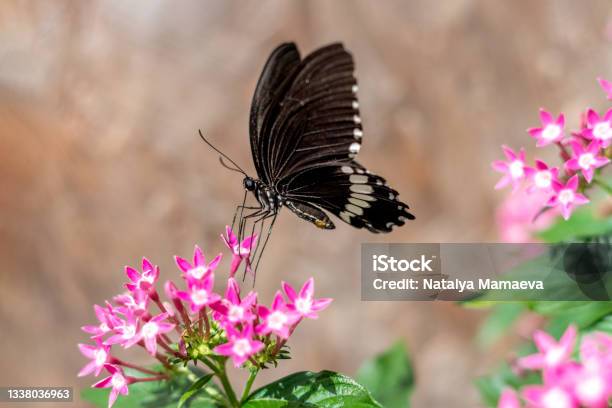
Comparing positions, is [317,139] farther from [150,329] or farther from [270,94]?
[150,329]

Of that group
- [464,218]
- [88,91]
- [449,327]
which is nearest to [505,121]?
[464,218]

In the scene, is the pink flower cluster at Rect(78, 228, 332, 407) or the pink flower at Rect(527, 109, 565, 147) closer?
the pink flower cluster at Rect(78, 228, 332, 407)

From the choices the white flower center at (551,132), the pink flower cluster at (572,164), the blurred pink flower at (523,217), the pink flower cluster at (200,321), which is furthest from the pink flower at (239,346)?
the blurred pink flower at (523,217)

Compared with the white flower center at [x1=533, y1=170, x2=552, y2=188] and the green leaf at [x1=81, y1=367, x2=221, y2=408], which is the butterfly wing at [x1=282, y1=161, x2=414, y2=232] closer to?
the white flower center at [x1=533, y1=170, x2=552, y2=188]

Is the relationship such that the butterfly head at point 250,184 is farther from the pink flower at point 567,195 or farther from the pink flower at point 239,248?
the pink flower at point 567,195

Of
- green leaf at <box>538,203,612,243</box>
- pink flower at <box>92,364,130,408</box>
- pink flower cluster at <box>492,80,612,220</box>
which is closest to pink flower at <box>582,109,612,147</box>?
pink flower cluster at <box>492,80,612,220</box>

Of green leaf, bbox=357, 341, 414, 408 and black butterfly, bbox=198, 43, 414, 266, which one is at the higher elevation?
black butterfly, bbox=198, 43, 414, 266
